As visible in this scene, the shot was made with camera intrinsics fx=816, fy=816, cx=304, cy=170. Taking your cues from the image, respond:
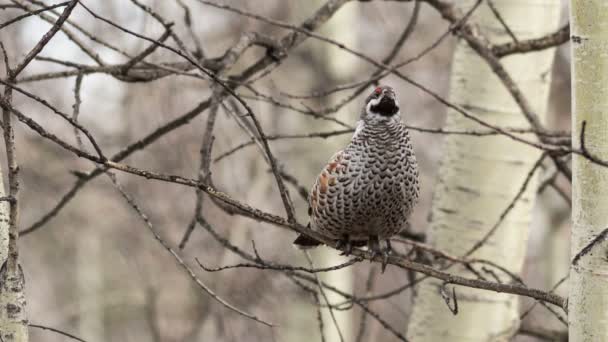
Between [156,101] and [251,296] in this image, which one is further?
[156,101]

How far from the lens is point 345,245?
11.1 ft

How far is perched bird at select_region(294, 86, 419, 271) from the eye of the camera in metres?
3.15

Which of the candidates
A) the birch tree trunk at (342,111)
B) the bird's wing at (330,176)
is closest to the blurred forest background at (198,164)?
the birch tree trunk at (342,111)

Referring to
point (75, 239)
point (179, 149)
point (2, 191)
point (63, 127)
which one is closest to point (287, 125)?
point (179, 149)

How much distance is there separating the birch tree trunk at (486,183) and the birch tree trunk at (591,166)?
1.67m

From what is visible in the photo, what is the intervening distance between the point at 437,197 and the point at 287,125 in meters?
6.29

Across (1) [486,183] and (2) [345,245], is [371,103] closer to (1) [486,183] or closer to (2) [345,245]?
(2) [345,245]

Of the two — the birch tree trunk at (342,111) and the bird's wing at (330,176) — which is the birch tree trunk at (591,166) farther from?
the birch tree trunk at (342,111)

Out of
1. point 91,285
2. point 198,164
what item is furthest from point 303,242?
point 91,285

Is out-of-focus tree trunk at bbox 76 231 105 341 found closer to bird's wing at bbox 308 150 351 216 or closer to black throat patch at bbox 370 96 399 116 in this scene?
bird's wing at bbox 308 150 351 216

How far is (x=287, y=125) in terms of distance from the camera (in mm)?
10062

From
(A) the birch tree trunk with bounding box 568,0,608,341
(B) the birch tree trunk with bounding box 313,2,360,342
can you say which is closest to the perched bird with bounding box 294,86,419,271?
(A) the birch tree trunk with bounding box 568,0,608,341

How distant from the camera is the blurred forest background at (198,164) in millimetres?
7969

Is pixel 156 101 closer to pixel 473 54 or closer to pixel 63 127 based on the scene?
pixel 63 127
